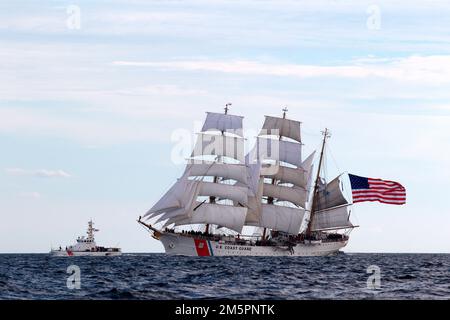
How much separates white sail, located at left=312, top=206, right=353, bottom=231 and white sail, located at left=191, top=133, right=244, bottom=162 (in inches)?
838

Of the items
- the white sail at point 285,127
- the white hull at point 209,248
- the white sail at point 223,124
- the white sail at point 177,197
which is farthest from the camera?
the white sail at point 285,127

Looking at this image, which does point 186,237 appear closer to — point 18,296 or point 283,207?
point 283,207

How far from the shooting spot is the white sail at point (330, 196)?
5610 inches

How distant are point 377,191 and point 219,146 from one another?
34.7m

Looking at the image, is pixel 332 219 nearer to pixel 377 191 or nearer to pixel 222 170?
pixel 222 170

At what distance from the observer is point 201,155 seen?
438ft

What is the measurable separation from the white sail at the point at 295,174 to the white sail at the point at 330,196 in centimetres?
325

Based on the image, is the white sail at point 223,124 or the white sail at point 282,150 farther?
the white sail at point 282,150

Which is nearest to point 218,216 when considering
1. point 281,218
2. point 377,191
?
point 281,218

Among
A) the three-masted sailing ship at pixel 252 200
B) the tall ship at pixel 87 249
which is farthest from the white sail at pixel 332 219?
the tall ship at pixel 87 249

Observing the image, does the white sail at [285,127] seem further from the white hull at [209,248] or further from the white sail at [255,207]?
the white hull at [209,248]

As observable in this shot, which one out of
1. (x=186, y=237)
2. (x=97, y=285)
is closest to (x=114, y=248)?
(x=186, y=237)

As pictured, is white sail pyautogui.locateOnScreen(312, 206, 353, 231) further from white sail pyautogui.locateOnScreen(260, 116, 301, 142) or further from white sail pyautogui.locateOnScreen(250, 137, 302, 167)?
white sail pyautogui.locateOnScreen(260, 116, 301, 142)
